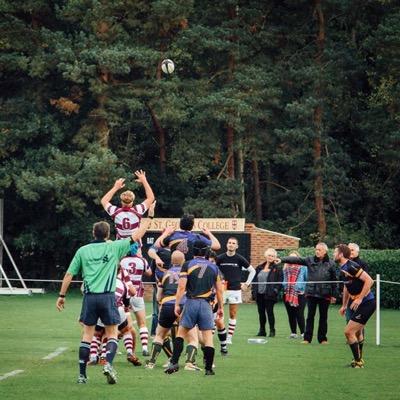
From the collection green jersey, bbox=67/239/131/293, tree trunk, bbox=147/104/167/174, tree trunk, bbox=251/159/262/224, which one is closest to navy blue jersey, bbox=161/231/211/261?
green jersey, bbox=67/239/131/293

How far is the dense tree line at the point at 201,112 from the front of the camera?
5103 centimetres

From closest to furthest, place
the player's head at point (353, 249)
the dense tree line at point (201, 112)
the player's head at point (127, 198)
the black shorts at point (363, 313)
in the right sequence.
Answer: the player's head at point (127, 198)
the black shorts at point (363, 313)
the player's head at point (353, 249)
the dense tree line at point (201, 112)

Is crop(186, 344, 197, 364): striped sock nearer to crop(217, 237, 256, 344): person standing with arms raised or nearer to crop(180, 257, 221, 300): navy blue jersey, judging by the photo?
crop(180, 257, 221, 300): navy blue jersey

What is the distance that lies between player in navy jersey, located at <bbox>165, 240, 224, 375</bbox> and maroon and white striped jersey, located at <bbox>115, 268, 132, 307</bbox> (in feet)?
5.35

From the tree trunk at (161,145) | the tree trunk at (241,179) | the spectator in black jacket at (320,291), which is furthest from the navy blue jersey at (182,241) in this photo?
the tree trunk at (161,145)

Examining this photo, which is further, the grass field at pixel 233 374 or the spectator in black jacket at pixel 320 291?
the spectator in black jacket at pixel 320 291

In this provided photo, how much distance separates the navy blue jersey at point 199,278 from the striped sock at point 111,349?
5.20 feet

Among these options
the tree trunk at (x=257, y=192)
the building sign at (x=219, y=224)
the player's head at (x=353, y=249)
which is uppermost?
the tree trunk at (x=257, y=192)

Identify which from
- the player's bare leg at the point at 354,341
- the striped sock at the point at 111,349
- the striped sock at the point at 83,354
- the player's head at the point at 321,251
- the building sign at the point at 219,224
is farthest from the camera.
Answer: the building sign at the point at 219,224

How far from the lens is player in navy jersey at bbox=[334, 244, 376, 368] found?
18.9m

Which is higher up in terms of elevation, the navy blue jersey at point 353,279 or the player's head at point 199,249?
the player's head at point 199,249

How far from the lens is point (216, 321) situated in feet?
67.1

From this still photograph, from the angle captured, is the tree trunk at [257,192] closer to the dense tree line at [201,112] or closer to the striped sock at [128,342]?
the dense tree line at [201,112]

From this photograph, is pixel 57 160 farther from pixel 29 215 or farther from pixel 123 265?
pixel 123 265
